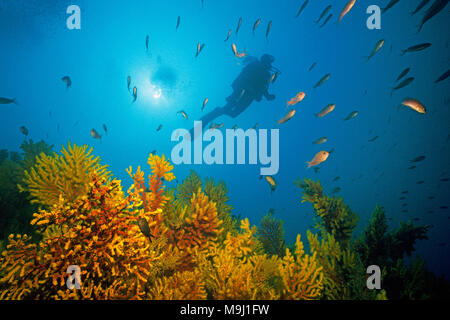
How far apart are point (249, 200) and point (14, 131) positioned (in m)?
93.6

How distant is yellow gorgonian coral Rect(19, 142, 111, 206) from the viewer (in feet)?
7.75

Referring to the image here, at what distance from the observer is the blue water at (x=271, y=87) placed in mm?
28812

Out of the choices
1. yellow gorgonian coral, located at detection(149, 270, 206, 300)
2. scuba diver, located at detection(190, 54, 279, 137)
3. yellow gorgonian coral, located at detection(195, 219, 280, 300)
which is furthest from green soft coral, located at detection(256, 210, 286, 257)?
scuba diver, located at detection(190, 54, 279, 137)

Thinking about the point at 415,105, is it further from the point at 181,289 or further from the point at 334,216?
the point at 181,289

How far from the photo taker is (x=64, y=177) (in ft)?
8.16

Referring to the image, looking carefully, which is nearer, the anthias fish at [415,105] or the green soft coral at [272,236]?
the anthias fish at [415,105]

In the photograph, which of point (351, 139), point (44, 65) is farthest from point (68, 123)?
point (351, 139)

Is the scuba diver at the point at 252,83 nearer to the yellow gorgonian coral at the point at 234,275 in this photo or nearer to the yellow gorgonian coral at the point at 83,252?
the yellow gorgonian coral at the point at 234,275

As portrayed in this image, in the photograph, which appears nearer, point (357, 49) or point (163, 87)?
point (357, 49)

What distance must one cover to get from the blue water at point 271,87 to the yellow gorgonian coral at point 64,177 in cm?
2075

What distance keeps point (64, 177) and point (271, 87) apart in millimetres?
45364

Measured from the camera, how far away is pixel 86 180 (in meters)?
2.55

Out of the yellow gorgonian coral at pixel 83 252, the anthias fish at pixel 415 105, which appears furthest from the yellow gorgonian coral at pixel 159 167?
the anthias fish at pixel 415 105
